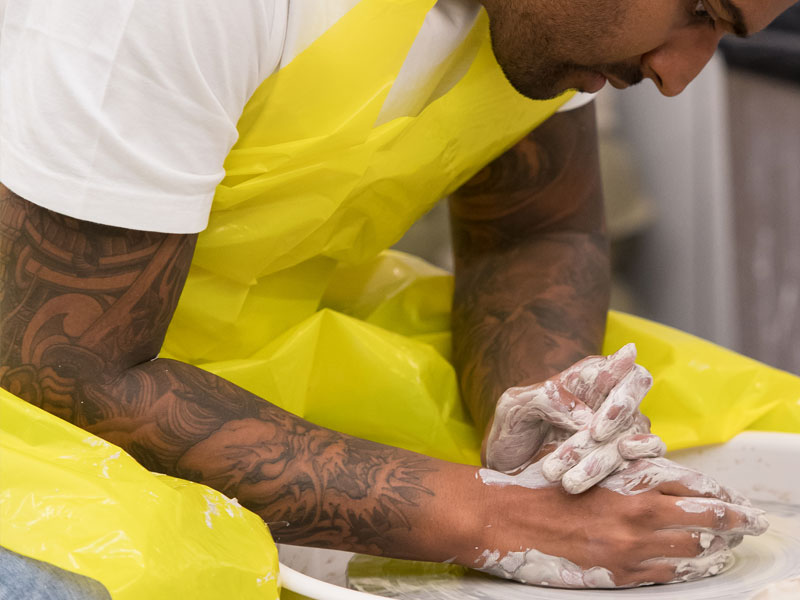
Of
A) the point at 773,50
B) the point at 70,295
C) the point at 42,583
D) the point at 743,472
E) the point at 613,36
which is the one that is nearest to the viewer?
the point at 42,583

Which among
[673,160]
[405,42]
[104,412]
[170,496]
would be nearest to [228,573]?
[170,496]

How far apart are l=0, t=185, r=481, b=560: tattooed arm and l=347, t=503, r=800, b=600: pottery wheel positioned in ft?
0.11

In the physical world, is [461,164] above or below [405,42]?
below

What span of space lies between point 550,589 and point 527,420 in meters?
0.16

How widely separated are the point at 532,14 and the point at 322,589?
60 centimetres

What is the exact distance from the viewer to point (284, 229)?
100 cm

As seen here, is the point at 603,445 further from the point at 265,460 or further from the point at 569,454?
the point at 265,460

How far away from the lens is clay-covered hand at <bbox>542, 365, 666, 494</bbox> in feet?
2.88

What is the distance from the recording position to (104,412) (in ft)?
2.89

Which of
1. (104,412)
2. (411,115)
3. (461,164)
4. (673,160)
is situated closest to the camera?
(104,412)

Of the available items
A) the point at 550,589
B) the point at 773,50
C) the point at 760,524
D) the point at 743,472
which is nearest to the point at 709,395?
the point at 743,472

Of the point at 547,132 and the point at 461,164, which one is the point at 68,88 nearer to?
the point at 461,164

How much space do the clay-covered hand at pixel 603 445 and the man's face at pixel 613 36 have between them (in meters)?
0.33

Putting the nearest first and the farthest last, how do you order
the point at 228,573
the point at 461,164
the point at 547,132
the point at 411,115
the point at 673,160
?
the point at 228,573
the point at 411,115
the point at 461,164
the point at 547,132
the point at 673,160
